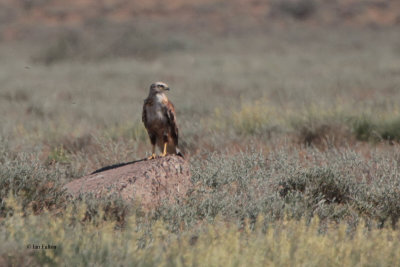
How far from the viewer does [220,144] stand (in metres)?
8.24

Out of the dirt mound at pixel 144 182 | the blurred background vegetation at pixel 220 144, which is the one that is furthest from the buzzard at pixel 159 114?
the blurred background vegetation at pixel 220 144

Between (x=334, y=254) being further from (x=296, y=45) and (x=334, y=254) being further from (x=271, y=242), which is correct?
(x=296, y=45)

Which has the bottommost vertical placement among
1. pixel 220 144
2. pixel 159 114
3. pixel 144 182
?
pixel 220 144

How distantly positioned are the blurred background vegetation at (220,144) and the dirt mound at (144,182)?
18 centimetres

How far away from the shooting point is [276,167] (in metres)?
6.18

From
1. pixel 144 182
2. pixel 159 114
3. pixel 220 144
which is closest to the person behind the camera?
pixel 144 182

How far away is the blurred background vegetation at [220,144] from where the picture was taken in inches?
139

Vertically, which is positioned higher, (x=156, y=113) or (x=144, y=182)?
(x=156, y=113)

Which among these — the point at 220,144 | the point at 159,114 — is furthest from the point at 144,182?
the point at 220,144

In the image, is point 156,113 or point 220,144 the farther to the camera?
point 220,144

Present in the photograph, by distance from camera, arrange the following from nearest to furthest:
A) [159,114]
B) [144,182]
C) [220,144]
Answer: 1. [144,182]
2. [159,114]
3. [220,144]

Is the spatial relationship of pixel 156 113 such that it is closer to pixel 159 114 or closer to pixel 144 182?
pixel 159 114

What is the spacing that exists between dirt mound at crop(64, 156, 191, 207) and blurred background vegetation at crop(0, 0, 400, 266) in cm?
18

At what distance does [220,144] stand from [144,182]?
10.7ft
